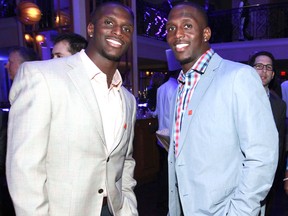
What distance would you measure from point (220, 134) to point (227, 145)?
0.20 feet

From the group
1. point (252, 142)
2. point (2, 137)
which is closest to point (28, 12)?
point (2, 137)

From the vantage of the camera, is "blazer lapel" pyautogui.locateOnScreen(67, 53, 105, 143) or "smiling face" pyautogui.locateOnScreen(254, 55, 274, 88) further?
"smiling face" pyautogui.locateOnScreen(254, 55, 274, 88)

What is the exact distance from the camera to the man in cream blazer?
1.19 meters

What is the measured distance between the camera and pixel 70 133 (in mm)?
1271

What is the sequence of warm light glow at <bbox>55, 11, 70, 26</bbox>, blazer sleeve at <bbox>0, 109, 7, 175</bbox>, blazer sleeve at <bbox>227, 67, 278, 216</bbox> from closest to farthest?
blazer sleeve at <bbox>227, 67, 278, 216</bbox> < blazer sleeve at <bbox>0, 109, 7, 175</bbox> < warm light glow at <bbox>55, 11, 70, 26</bbox>

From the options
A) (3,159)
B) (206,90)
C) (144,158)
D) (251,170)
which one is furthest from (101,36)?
(144,158)

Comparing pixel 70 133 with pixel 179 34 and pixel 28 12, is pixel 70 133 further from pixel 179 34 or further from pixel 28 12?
pixel 28 12

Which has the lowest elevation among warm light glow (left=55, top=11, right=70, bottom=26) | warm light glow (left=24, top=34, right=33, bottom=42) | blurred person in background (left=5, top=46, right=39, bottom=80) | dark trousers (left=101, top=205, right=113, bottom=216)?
dark trousers (left=101, top=205, right=113, bottom=216)

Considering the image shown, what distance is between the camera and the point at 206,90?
1454 mm

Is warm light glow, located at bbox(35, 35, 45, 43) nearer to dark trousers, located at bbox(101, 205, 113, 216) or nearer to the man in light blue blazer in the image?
the man in light blue blazer

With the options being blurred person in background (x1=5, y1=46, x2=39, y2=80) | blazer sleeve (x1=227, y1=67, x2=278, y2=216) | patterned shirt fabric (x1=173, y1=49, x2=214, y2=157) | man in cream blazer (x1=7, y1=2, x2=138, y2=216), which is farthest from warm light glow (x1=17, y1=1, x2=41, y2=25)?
blazer sleeve (x1=227, y1=67, x2=278, y2=216)

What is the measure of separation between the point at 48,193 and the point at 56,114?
357 mm

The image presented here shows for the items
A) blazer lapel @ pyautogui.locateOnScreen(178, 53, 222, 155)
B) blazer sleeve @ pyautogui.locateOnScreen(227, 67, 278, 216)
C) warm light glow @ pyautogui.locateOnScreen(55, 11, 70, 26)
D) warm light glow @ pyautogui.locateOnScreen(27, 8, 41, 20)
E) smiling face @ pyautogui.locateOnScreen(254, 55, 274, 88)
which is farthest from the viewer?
warm light glow @ pyautogui.locateOnScreen(55, 11, 70, 26)

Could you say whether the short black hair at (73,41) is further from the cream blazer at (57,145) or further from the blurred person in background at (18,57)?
the cream blazer at (57,145)
